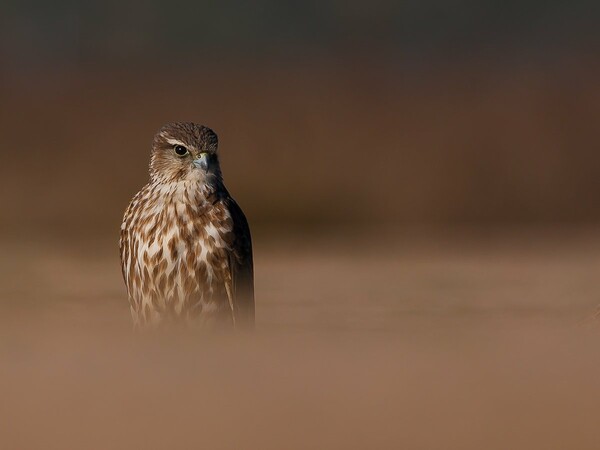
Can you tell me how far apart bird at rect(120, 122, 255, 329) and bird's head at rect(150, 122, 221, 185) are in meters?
0.11

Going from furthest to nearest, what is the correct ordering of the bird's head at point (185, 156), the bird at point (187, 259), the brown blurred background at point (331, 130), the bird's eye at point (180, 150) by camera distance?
the brown blurred background at point (331, 130) → the bird's eye at point (180, 150) → the bird's head at point (185, 156) → the bird at point (187, 259)

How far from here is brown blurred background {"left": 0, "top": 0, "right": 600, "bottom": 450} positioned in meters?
2.23

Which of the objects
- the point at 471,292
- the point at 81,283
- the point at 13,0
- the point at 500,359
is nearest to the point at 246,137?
the point at 81,283

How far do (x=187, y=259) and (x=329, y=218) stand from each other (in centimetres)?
1090

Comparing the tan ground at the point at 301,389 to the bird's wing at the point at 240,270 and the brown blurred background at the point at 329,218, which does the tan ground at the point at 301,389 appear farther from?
the bird's wing at the point at 240,270

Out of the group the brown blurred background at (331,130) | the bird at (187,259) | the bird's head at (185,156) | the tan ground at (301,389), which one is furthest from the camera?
the brown blurred background at (331,130)

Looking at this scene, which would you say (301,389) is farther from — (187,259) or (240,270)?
(240,270)

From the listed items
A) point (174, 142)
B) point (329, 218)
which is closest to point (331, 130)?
point (329, 218)

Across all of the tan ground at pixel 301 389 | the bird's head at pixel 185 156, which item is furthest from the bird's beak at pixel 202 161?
the tan ground at pixel 301 389

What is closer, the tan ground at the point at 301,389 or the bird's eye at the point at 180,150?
the tan ground at the point at 301,389

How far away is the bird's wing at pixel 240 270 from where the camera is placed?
22.0 ft

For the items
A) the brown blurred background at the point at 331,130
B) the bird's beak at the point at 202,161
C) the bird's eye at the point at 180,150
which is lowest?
the bird's beak at the point at 202,161

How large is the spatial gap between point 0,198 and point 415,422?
15.6m

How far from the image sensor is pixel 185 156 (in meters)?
7.29
